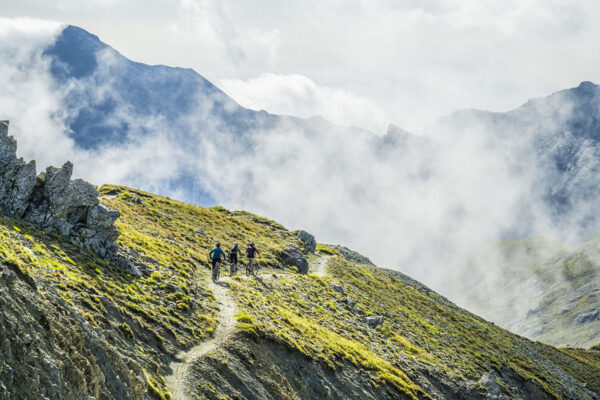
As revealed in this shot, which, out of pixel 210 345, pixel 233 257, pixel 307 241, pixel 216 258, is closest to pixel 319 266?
pixel 307 241

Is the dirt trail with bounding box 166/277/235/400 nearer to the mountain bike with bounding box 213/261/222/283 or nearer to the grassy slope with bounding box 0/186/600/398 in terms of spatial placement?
the grassy slope with bounding box 0/186/600/398

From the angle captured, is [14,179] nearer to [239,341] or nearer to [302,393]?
[239,341]

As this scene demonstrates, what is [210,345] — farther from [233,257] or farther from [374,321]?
[374,321]

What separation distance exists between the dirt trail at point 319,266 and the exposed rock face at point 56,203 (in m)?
40.9

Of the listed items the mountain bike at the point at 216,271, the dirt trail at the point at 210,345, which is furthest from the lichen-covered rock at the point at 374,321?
the mountain bike at the point at 216,271

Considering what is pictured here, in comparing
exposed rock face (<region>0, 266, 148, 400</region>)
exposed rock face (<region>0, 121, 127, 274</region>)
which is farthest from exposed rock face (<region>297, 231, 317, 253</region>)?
exposed rock face (<region>0, 266, 148, 400</region>)

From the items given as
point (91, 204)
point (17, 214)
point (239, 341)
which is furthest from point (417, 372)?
point (17, 214)

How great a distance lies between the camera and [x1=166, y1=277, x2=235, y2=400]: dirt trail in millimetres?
20875

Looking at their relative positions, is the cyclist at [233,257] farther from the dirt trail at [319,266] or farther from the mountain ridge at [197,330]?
the dirt trail at [319,266]

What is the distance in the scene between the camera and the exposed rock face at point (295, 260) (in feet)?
210

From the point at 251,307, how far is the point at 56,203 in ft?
51.8

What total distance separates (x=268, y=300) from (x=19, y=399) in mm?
28806

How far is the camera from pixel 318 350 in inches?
1335

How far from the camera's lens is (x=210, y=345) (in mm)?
26094
